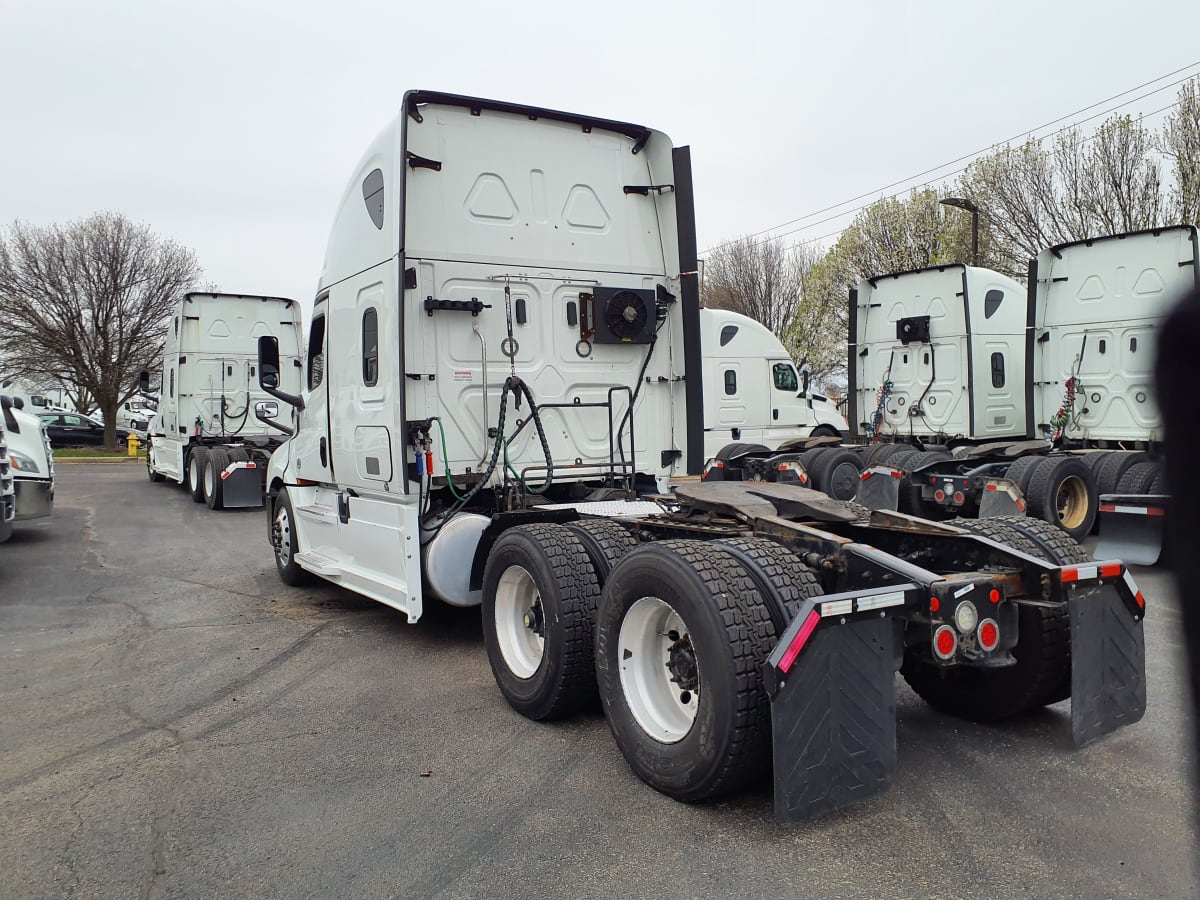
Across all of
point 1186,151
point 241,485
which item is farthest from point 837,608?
point 1186,151

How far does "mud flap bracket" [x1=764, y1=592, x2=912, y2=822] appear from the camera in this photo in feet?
10.9

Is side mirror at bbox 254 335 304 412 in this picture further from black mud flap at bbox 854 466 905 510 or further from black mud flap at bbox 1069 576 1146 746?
black mud flap at bbox 854 466 905 510

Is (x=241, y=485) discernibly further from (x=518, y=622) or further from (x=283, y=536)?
(x=518, y=622)

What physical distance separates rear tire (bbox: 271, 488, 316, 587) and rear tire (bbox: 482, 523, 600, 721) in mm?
3882

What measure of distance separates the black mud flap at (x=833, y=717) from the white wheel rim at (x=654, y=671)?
768 millimetres

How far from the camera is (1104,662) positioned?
3900 millimetres

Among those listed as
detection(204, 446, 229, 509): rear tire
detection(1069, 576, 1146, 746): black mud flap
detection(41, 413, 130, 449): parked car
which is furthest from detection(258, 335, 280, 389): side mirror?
detection(41, 413, 130, 449): parked car

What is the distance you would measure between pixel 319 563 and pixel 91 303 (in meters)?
26.8

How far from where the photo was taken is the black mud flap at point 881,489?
1069cm

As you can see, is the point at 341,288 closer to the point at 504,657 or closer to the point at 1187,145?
the point at 504,657

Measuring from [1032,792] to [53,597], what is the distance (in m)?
8.51

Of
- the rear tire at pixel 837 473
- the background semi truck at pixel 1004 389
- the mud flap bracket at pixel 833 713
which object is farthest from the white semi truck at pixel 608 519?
the rear tire at pixel 837 473

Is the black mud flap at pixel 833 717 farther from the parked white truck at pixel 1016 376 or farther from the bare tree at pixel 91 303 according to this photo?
the bare tree at pixel 91 303

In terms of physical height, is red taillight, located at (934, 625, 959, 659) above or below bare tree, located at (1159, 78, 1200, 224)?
below
